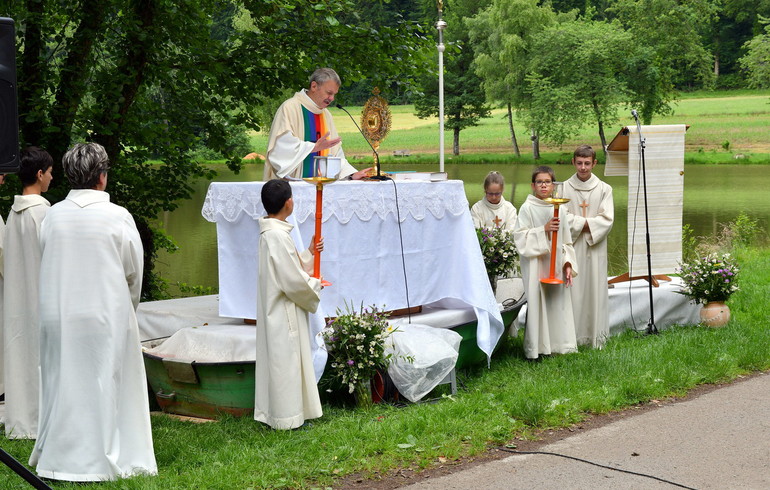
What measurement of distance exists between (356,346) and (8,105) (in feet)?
9.77

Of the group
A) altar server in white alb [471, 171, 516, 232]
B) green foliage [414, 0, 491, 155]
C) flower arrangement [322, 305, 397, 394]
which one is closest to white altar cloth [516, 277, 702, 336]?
altar server in white alb [471, 171, 516, 232]

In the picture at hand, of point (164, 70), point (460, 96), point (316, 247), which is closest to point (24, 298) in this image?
point (316, 247)

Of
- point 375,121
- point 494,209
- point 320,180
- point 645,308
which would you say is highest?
point 375,121

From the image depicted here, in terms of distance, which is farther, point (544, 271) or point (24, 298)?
point (544, 271)

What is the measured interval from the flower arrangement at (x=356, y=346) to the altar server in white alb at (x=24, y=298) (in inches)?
80.3

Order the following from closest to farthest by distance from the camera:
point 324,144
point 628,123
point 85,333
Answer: point 85,333
point 324,144
point 628,123

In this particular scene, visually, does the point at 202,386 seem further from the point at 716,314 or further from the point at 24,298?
the point at 716,314

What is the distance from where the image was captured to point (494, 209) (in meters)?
9.38

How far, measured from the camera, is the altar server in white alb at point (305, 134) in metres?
7.55

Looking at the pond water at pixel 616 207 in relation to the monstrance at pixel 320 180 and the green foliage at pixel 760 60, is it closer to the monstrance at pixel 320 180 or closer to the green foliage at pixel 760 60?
the green foliage at pixel 760 60

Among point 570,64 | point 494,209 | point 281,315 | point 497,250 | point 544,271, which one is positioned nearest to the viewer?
point 281,315

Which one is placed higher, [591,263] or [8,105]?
[8,105]

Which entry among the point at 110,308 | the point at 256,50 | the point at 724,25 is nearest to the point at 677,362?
the point at 110,308

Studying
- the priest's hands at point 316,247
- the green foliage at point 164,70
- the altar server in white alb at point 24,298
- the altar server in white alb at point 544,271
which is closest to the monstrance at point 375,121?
the altar server in white alb at point 544,271
